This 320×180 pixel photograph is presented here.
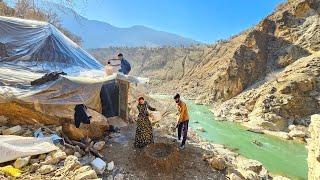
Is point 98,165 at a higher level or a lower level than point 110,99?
lower

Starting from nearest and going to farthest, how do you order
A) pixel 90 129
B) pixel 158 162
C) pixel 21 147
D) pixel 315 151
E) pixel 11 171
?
pixel 11 171 → pixel 21 147 → pixel 315 151 → pixel 158 162 → pixel 90 129

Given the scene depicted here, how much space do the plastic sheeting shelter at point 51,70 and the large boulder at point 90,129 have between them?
414 mm

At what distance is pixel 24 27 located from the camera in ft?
32.9

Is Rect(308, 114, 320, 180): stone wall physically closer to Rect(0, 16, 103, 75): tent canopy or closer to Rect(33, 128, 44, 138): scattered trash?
Rect(33, 128, 44, 138): scattered trash

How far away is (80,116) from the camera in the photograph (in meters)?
8.09

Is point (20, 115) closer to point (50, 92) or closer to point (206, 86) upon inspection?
point (50, 92)

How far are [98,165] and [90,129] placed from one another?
5.37 ft

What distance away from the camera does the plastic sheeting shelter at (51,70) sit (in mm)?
7883

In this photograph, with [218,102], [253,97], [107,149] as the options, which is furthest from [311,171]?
[218,102]

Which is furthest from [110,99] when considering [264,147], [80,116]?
[264,147]

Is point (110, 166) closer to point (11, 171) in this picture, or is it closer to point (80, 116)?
point (80, 116)

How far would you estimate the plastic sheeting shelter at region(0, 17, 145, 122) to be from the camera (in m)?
7.88

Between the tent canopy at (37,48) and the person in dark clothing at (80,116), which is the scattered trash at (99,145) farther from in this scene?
the tent canopy at (37,48)

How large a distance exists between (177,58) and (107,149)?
163 feet
